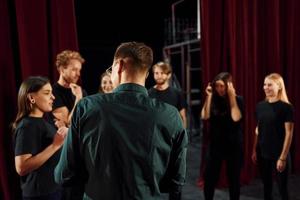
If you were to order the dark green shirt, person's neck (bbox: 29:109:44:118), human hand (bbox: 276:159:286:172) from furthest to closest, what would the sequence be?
human hand (bbox: 276:159:286:172) → person's neck (bbox: 29:109:44:118) → the dark green shirt

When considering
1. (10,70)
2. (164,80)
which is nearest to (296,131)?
(164,80)

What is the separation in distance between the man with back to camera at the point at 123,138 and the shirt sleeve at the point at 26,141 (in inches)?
20.2

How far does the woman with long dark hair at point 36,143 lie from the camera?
66.8 inches

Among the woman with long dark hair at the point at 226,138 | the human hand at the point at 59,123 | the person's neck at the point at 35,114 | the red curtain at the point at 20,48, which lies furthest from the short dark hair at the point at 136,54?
the woman with long dark hair at the point at 226,138

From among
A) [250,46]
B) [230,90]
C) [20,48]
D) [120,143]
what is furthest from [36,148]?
[250,46]

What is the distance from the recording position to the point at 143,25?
7.19 meters

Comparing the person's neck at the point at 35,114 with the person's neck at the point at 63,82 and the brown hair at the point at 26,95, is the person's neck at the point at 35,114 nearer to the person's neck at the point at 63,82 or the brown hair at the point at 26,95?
the brown hair at the point at 26,95

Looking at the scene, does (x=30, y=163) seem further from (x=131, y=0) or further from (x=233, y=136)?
(x=131, y=0)

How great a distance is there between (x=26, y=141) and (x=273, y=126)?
187 cm

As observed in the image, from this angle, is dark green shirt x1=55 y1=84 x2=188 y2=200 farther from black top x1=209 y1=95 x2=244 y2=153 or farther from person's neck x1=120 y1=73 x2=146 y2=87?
black top x1=209 y1=95 x2=244 y2=153

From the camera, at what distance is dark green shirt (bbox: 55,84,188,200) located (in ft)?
3.78

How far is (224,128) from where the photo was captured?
2.94 metres

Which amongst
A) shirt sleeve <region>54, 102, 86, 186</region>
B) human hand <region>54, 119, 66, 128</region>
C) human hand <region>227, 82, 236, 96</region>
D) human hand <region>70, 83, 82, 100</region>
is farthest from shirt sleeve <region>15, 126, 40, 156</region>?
human hand <region>227, 82, 236, 96</region>

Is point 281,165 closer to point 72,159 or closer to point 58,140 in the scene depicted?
point 58,140
